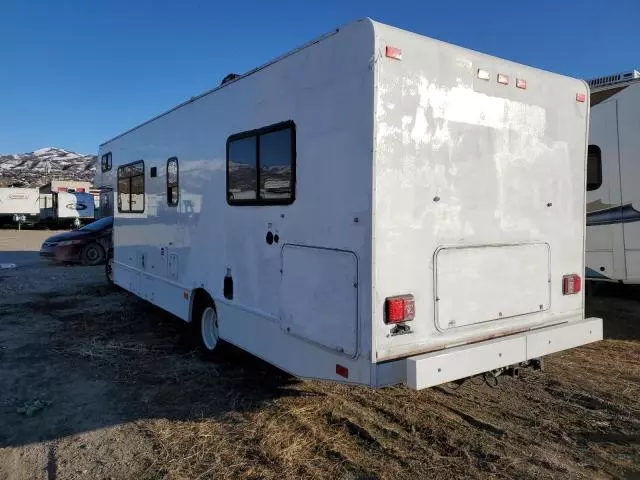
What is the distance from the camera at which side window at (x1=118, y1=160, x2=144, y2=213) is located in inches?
286

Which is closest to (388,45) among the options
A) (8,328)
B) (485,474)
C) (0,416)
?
(485,474)

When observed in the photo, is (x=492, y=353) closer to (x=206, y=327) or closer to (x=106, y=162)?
(x=206, y=327)

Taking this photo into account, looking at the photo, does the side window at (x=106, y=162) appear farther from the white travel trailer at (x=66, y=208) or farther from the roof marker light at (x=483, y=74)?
the white travel trailer at (x=66, y=208)

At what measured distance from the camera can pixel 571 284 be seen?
4.43 metres

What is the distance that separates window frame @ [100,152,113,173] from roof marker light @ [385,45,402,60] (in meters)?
6.68

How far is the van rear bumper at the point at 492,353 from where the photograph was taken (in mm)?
3229

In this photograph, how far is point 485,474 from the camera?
→ 3236mm

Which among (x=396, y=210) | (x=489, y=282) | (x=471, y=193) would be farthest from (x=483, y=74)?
(x=489, y=282)

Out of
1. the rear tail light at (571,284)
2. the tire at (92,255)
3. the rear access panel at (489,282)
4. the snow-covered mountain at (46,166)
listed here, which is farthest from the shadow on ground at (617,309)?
the snow-covered mountain at (46,166)

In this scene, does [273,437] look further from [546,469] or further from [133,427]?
[546,469]

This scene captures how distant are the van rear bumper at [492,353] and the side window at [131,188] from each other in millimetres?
5252

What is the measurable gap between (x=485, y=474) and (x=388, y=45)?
280 cm

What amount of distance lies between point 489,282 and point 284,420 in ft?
6.35

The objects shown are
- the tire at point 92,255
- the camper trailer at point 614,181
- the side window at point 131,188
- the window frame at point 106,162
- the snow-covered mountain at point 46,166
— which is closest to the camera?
the camper trailer at point 614,181
